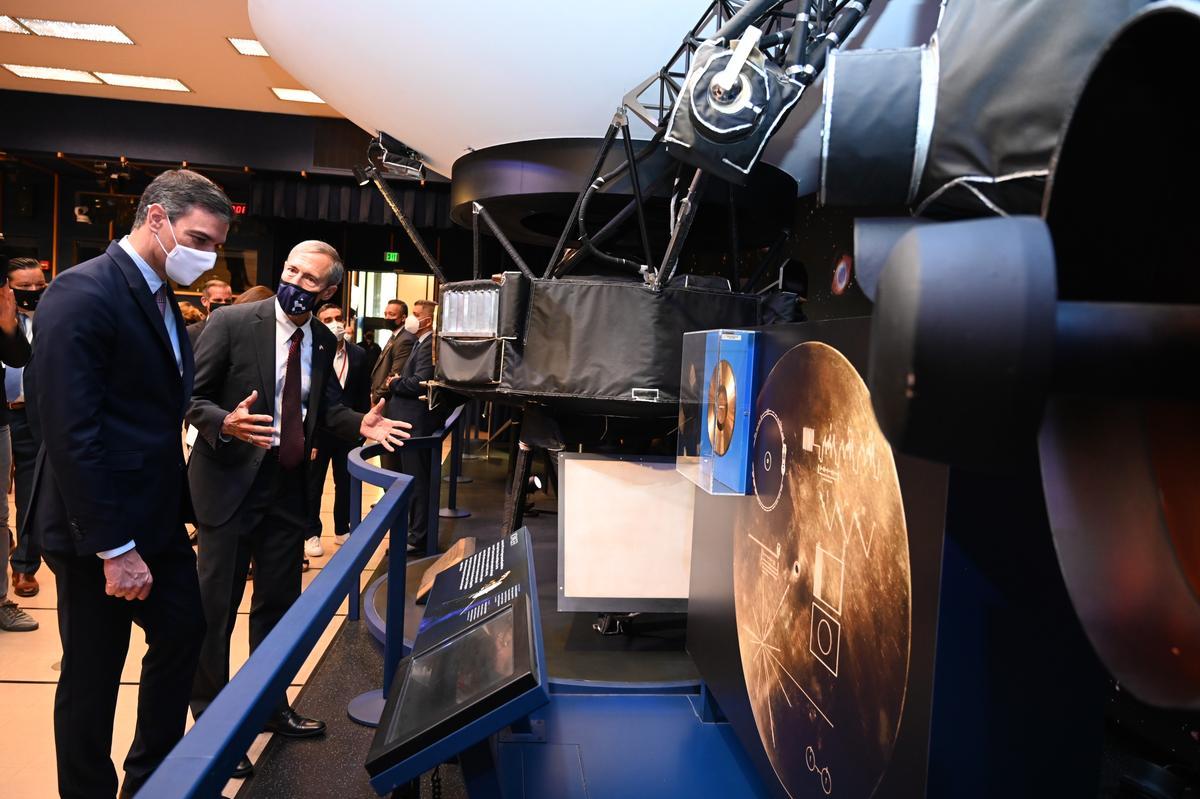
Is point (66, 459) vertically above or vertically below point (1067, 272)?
below

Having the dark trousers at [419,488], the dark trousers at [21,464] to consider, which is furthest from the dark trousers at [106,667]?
the dark trousers at [419,488]

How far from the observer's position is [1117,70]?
1.80 feet

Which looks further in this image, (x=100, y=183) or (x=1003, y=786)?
(x=100, y=183)

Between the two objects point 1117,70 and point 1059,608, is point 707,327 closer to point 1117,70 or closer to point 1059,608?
point 1059,608

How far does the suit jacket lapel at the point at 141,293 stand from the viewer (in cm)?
221

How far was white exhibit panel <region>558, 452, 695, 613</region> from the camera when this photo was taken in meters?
3.53

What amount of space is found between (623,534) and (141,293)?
2.10m

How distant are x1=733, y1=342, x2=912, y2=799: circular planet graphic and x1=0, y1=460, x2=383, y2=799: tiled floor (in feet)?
6.06

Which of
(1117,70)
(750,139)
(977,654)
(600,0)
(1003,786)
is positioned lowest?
(1003,786)

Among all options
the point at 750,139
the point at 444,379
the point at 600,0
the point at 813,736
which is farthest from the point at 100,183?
the point at 813,736

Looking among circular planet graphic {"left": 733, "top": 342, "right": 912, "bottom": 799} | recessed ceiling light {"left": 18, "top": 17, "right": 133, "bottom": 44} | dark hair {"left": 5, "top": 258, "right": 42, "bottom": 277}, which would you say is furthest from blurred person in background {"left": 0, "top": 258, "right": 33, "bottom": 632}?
recessed ceiling light {"left": 18, "top": 17, "right": 133, "bottom": 44}

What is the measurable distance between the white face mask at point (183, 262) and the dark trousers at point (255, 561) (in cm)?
82

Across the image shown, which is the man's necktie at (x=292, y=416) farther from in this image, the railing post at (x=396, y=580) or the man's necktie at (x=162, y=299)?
the railing post at (x=396, y=580)

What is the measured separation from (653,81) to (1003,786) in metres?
2.71
